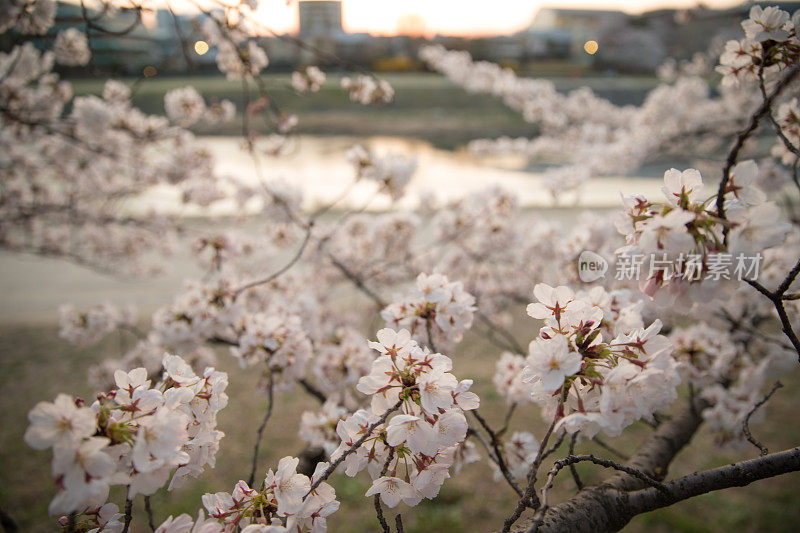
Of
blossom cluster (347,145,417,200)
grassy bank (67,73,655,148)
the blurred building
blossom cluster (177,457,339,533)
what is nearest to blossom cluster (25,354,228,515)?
blossom cluster (177,457,339,533)

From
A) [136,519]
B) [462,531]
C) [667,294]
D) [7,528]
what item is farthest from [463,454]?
[136,519]

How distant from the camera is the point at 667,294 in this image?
0.75m

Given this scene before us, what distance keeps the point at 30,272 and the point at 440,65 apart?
6189mm

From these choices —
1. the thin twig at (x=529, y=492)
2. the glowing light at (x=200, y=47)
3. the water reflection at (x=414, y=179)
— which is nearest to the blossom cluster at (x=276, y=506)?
the thin twig at (x=529, y=492)

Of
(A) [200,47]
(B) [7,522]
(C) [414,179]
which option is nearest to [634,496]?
(B) [7,522]

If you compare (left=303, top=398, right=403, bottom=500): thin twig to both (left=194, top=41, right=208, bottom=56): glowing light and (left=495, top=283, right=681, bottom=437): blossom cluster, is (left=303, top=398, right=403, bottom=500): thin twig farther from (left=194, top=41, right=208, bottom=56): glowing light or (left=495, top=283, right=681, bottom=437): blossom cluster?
(left=194, top=41, right=208, bottom=56): glowing light

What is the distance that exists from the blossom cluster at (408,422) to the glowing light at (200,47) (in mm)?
1923

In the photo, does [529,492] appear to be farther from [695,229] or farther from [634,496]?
[695,229]

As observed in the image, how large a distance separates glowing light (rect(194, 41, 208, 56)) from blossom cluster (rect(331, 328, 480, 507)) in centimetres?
192

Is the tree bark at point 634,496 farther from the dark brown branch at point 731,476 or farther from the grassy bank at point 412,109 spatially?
the grassy bank at point 412,109

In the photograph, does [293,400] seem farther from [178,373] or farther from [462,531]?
[178,373]

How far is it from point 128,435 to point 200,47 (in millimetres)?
1986

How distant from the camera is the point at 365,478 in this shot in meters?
2.96

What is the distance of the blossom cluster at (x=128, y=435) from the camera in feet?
2.05
